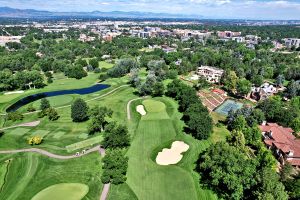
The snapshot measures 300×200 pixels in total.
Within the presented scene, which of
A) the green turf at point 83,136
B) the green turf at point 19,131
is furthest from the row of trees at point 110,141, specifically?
the green turf at point 19,131

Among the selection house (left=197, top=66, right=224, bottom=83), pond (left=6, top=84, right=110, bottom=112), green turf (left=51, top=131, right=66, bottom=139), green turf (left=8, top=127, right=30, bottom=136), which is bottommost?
pond (left=6, top=84, right=110, bottom=112)

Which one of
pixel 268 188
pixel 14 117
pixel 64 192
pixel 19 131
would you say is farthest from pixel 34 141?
pixel 268 188

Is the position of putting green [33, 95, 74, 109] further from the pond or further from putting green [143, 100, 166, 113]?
putting green [143, 100, 166, 113]

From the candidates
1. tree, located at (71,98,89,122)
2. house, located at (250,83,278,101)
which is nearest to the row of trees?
tree, located at (71,98,89,122)

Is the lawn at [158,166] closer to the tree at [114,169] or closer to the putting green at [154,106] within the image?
the tree at [114,169]

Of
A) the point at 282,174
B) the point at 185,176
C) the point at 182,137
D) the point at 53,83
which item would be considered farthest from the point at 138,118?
the point at 53,83

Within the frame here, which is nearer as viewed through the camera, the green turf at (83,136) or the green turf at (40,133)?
the green turf at (83,136)
